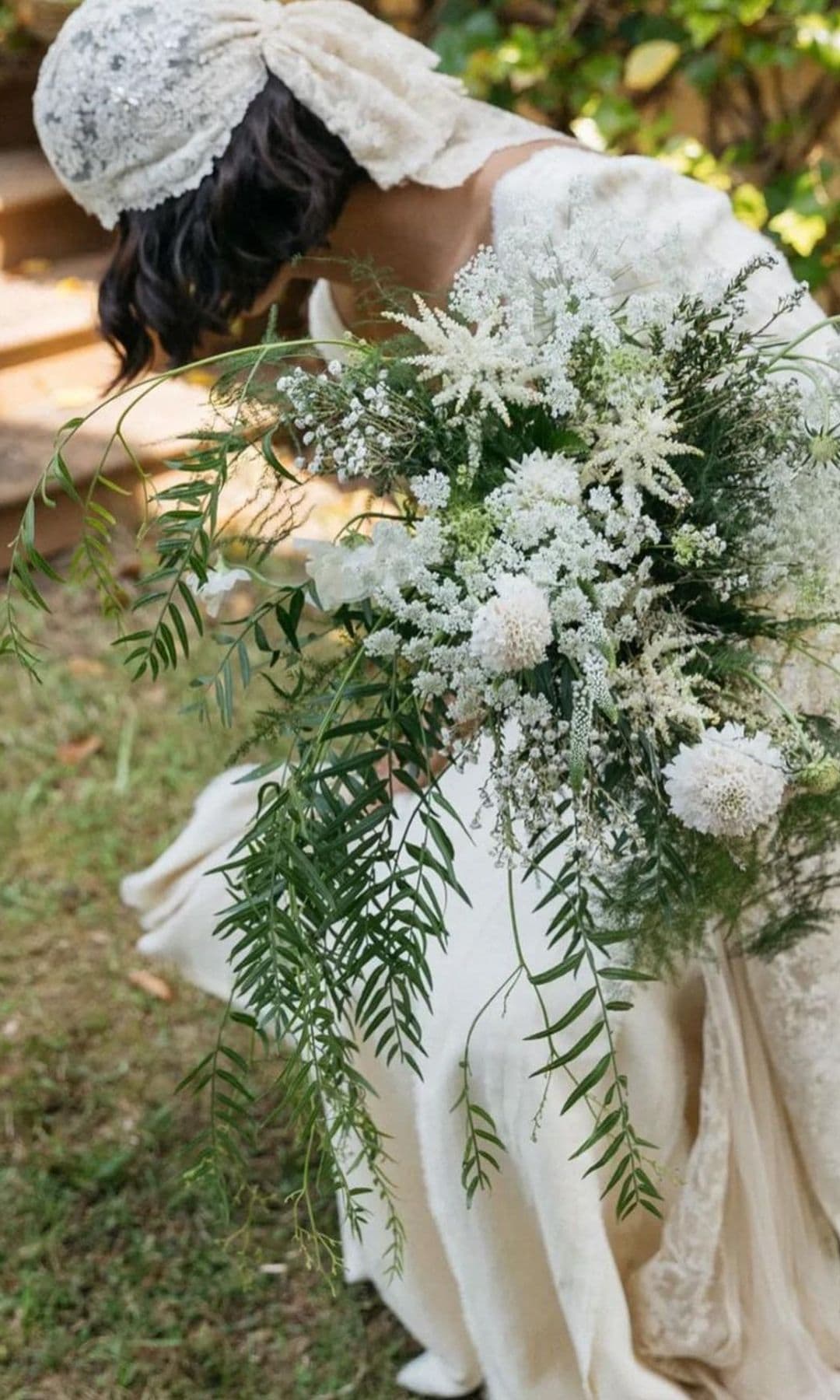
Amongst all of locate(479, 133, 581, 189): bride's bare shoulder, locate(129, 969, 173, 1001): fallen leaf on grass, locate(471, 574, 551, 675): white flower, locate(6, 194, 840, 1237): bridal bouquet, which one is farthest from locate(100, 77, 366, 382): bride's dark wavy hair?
locate(129, 969, 173, 1001): fallen leaf on grass

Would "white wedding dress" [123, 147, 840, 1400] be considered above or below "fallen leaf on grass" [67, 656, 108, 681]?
below

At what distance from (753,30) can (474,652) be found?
296cm

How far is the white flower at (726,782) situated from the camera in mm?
1012

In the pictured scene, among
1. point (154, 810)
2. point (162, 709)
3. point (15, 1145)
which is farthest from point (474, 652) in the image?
point (162, 709)

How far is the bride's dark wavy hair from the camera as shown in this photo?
1664 millimetres

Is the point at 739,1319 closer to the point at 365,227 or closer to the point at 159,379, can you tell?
the point at 159,379

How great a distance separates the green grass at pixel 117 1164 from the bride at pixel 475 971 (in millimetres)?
185

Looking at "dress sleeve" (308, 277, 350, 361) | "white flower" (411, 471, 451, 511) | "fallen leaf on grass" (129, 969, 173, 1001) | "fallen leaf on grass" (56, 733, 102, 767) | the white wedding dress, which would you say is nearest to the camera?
"white flower" (411, 471, 451, 511)

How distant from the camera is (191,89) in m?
1.64

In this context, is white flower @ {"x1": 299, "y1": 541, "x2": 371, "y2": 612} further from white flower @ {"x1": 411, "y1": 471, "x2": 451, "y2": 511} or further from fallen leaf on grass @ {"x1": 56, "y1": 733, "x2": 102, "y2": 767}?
fallen leaf on grass @ {"x1": 56, "y1": 733, "x2": 102, "y2": 767}

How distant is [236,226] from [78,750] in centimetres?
150

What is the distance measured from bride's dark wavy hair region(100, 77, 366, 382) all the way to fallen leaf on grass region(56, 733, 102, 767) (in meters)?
1.31

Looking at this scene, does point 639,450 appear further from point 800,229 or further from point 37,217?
point 37,217

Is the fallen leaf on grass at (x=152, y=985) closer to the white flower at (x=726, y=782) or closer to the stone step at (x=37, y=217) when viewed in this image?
the white flower at (x=726, y=782)
